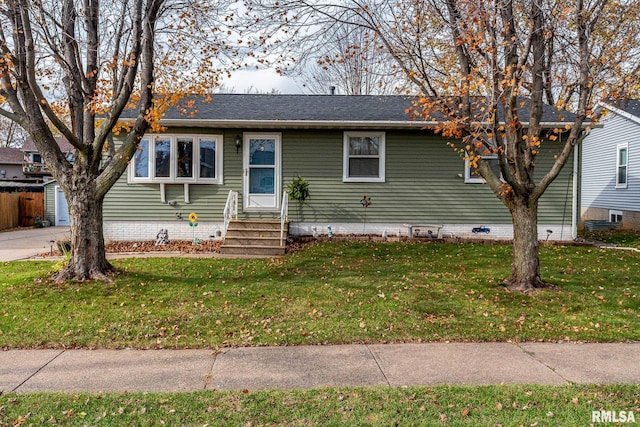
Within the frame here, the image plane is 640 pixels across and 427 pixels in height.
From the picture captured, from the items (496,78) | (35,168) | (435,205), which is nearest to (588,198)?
(435,205)

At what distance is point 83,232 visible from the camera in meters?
6.70

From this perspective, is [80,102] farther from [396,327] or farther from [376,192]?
[376,192]

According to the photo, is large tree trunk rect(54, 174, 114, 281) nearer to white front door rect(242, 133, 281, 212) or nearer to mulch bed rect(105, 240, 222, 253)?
mulch bed rect(105, 240, 222, 253)

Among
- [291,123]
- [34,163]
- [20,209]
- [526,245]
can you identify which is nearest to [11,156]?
[34,163]

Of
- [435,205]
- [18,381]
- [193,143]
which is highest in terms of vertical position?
[193,143]

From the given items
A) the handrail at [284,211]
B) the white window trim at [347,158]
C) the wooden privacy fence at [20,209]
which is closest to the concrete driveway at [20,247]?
the wooden privacy fence at [20,209]

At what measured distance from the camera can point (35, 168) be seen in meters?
33.7

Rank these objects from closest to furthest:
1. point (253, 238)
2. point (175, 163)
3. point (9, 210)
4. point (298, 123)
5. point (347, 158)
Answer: point (253, 238)
point (298, 123)
point (175, 163)
point (347, 158)
point (9, 210)

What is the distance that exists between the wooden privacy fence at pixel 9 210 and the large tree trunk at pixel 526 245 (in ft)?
65.8

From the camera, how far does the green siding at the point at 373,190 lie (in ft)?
37.4

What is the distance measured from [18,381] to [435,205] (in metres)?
9.87

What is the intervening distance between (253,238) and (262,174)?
2284 mm

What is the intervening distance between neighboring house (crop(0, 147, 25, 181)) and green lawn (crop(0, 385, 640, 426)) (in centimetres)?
4209

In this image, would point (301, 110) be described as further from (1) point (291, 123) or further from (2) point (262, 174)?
(2) point (262, 174)
